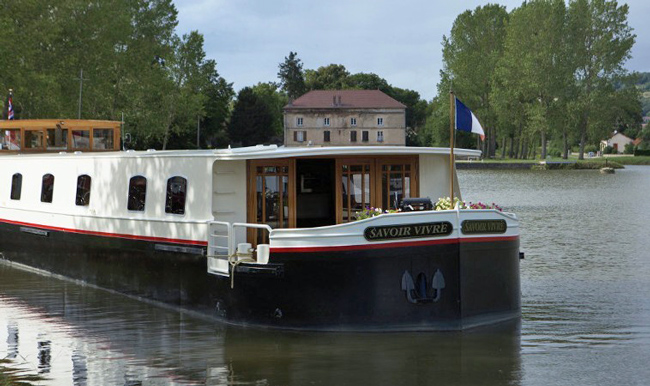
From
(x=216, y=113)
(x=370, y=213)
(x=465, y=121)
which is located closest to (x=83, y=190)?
(x=370, y=213)

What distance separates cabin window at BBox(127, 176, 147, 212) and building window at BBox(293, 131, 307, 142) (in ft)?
379

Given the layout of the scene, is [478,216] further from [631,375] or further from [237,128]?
[237,128]

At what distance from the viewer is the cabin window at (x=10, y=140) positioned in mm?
25263

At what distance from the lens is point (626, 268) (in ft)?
82.4

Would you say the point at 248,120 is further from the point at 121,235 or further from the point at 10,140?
the point at 121,235

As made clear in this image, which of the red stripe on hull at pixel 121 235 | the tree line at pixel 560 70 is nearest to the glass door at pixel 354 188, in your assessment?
the red stripe on hull at pixel 121 235

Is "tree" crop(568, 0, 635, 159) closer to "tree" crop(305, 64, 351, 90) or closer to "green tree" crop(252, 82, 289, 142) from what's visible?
"green tree" crop(252, 82, 289, 142)

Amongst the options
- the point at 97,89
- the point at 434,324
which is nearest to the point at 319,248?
the point at 434,324

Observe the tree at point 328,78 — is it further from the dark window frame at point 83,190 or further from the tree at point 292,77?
the dark window frame at point 83,190

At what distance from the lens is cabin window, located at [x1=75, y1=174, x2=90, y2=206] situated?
20266mm

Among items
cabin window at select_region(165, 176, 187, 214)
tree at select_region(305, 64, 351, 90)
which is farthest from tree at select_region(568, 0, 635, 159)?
cabin window at select_region(165, 176, 187, 214)

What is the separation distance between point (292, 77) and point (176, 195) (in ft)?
446

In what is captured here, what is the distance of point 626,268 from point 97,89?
42664 mm

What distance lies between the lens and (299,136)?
134250 mm
